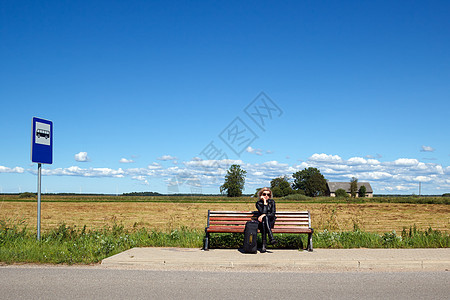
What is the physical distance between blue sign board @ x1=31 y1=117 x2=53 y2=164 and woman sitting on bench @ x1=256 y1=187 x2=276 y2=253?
223 inches

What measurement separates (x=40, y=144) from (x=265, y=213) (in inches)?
237

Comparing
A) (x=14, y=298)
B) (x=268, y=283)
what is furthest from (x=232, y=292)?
(x=14, y=298)

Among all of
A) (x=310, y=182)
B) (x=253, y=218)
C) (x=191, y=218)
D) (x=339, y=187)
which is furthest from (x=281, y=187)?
(x=253, y=218)

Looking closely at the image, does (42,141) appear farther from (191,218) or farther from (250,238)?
(191,218)

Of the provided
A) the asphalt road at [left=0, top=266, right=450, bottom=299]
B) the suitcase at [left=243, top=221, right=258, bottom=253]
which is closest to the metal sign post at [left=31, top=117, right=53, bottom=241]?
the asphalt road at [left=0, top=266, right=450, bottom=299]

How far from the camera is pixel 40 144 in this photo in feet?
34.2

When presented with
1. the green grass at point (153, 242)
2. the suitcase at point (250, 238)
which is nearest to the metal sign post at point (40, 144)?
the green grass at point (153, 242)

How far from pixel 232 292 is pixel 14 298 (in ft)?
10.1

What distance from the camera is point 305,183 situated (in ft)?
351

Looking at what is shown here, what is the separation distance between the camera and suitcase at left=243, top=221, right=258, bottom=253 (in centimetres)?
903

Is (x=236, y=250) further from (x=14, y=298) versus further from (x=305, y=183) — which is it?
(x=305, y=183)

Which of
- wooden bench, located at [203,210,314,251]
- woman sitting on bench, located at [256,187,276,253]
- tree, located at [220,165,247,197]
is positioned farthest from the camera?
tree, located at [220,165,247,197]

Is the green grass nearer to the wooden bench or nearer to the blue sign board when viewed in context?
the wooden bench

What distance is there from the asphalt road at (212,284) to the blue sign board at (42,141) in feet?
11.4
